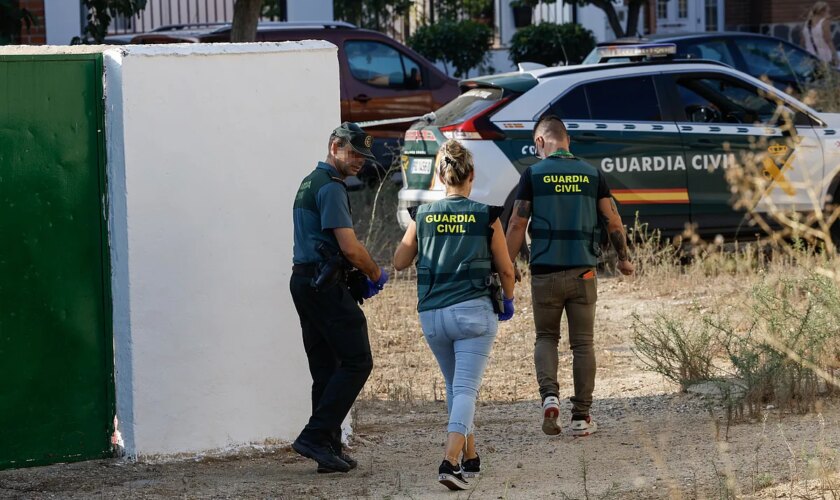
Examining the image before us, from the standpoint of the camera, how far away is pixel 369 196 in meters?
14.4

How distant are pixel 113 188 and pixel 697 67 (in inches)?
245

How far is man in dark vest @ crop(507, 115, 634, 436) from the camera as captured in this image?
634cm

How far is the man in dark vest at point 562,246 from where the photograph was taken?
6.34 meters

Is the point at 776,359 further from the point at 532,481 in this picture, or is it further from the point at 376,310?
the point at 376,310

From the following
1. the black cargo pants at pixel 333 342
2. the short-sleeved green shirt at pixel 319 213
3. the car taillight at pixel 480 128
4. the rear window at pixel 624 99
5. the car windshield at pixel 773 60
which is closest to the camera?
the short-sleeved green shirt at pixel 319 213

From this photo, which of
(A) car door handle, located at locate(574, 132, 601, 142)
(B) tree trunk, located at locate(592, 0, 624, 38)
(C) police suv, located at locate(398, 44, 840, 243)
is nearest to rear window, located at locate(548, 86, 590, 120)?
(C) police suv, located at locate(398, 44, 840, 243)

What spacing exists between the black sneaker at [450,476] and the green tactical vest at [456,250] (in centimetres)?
66

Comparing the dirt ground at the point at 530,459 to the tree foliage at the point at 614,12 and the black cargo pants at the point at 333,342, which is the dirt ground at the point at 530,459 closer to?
the black cargo pants at the point at 333,342

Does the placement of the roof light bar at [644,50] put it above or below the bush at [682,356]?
above

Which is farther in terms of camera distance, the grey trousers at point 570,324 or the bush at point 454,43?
the bush at point 454,43

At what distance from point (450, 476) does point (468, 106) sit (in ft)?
18.4

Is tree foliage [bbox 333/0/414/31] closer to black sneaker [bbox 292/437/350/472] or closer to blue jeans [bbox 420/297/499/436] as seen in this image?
black sneaker [bbox 292/437/350/472]

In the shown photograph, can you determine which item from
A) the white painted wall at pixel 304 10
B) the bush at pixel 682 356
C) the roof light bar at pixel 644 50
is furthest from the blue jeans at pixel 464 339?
the white painted wall at pixel 304 10

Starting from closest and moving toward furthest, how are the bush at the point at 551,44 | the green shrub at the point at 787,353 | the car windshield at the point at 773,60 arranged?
the green shrub at the point at 787,353 → the car windshield at the point at 773,60 → the bush at the point at 551,44
